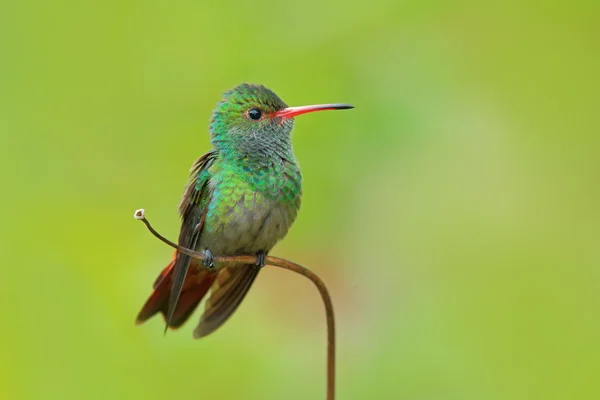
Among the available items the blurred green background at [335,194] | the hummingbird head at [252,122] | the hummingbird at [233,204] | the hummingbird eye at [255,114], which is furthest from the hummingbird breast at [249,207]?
the blurred green background at [335,194]

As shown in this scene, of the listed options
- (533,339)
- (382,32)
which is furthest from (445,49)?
(533,339)

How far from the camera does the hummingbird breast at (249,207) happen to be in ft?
10.7

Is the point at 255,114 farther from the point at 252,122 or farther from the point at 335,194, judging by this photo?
the point at 335,194

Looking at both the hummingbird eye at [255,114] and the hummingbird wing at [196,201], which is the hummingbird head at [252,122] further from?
the hummingbird wing at [196,201]

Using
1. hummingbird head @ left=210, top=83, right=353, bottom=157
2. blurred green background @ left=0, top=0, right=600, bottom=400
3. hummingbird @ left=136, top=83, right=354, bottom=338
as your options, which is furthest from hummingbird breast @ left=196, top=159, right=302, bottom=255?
blurred green background @ left=0, top=0, right=600, bottom=400

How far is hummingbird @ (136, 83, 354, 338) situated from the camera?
326 centimetres

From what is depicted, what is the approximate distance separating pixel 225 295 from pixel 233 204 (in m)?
0.42

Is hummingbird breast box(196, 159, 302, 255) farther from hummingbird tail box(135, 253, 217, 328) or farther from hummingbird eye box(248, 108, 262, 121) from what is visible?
hummingbird eye box(248, 108, 262, 121)

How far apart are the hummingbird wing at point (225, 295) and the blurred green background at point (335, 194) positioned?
3.47 ft

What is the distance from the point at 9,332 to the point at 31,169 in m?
1.10

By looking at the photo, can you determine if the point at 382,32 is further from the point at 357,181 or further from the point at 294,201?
the point at 294,201

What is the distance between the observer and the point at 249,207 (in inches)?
128

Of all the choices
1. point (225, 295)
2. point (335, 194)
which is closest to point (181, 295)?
point (225, 295)

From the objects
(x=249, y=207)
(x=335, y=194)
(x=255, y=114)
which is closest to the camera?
(x=249, y=207)
